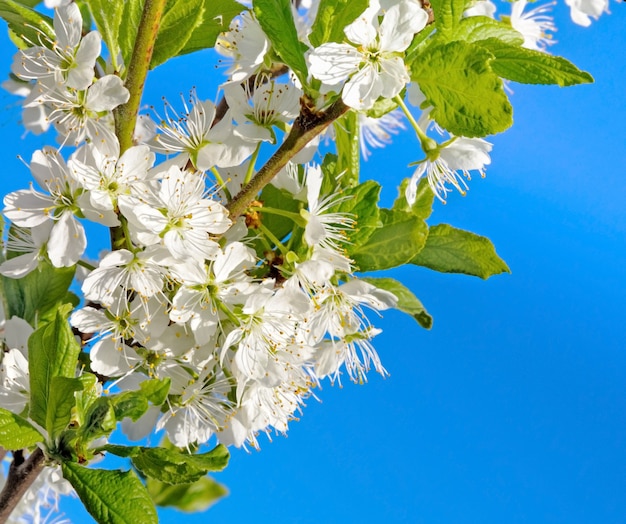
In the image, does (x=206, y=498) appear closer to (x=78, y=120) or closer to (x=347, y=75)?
(x=78, y=120)

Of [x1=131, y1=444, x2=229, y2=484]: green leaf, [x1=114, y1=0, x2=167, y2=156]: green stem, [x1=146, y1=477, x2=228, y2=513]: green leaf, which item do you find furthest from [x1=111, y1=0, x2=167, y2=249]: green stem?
[x1=146, y1=477, x2=228, y2=513]: green leaf

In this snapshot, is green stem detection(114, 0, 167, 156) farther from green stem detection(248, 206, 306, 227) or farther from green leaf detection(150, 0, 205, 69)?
green stem detection(248, 206, 306, 227)

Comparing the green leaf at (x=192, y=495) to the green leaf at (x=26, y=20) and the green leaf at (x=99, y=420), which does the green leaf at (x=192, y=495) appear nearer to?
the green leaf at (x=99, y=420)

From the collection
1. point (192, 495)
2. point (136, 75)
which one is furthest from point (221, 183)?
point (192, 495)

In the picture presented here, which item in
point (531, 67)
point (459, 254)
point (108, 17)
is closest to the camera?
point (531, 67)

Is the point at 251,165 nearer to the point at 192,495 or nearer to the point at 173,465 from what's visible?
the point at 173,465

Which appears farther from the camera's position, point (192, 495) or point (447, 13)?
point (192, 495)

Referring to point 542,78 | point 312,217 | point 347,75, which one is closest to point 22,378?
point 312,217

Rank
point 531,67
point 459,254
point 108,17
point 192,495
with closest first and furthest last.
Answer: point 531,67, point 108,17, point 459,254, point 192,495
